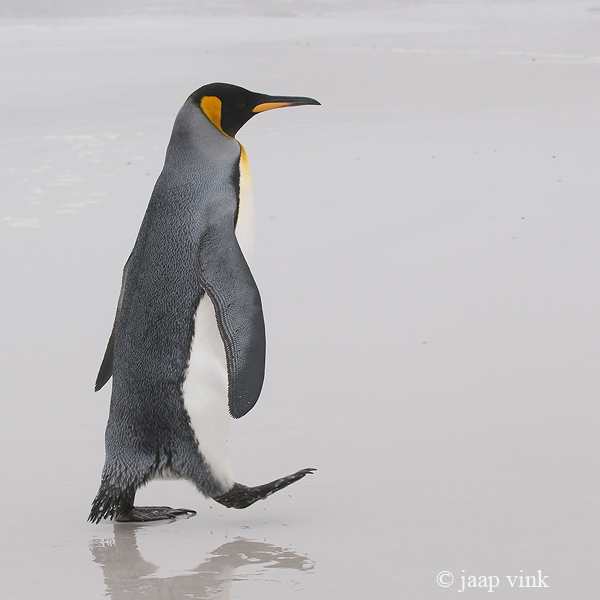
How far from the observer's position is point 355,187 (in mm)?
6375

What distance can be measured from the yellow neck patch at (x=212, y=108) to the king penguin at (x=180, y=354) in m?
0.17

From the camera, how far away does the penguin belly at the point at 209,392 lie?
2.62 metres

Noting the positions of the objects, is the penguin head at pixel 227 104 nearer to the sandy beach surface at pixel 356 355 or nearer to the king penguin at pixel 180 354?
the king penguin at pixel 180 354

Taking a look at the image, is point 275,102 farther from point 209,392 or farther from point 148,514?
point 148,514

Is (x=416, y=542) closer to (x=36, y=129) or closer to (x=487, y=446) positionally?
(x=487, y=446)

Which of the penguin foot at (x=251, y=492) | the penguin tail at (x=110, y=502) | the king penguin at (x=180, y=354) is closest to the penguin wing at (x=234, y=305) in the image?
the king penguin at (x=180, y=354)

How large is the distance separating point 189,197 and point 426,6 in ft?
92.0

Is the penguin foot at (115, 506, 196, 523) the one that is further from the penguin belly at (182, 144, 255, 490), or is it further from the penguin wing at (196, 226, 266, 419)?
the penguin wing at (196, 226, 266, 419)

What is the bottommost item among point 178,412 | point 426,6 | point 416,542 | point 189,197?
point 416,542

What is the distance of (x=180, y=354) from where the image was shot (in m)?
2.62

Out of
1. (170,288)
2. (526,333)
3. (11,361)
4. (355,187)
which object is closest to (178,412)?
(170,288)

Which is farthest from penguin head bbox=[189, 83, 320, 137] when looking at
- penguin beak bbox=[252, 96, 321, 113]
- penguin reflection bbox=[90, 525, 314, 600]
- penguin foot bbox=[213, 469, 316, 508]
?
penguin reflection bbox=[90, 525, 314, 600]

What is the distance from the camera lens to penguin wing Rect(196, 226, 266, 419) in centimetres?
252

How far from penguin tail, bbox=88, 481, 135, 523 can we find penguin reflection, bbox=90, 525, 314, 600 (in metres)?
0.07
